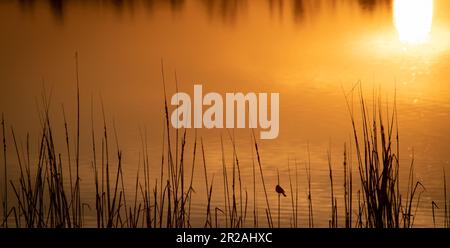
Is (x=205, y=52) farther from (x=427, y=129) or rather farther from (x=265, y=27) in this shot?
(x=427, y=129)

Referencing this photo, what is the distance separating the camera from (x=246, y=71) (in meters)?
8.55

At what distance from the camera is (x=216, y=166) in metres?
5.19

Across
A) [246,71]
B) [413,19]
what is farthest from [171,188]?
[413,19]

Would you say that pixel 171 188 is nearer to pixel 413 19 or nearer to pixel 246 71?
pixel 246 71

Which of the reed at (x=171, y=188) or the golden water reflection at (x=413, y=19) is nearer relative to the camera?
the reed at (x=171, y=188)

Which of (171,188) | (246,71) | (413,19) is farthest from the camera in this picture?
(413,19)

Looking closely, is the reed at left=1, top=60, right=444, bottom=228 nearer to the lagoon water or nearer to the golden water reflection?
the lagoon water

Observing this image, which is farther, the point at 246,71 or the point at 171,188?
the point at 246,71

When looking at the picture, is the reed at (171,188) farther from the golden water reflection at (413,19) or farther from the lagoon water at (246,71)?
the golden water reflection at (413,19)

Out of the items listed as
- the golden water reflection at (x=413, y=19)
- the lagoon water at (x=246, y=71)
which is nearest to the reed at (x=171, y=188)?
the lagoon water at (x=246, y=71)

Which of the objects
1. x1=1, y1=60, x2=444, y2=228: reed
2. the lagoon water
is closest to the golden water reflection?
the lagoon water

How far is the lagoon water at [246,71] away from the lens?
212 inches

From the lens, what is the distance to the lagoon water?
5383 mm

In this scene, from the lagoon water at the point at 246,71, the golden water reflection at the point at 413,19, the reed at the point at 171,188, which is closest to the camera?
the reed at the point at 171,188
